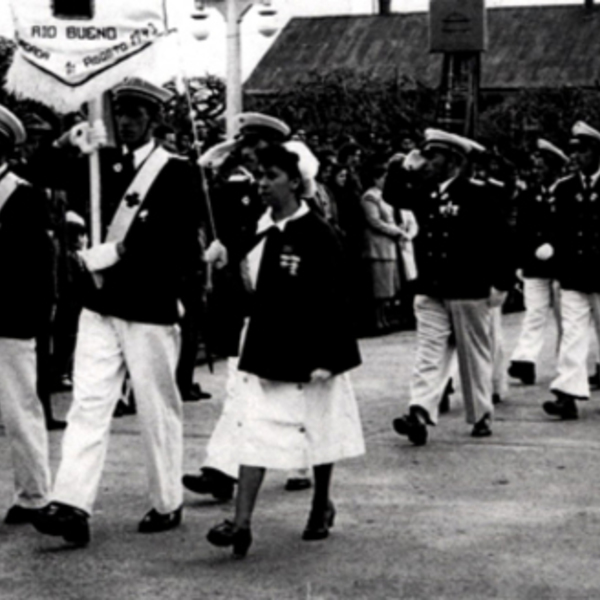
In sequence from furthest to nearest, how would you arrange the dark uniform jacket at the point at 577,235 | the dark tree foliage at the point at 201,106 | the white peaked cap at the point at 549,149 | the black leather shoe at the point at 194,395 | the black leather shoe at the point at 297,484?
the dark tree foliage at the point at 201,106, the white peaked cap at the point at 549,149, the black leather shoe at the point at 194,395, the dark uniform jacket at the point at 577,235, the black leather shoe at the point at 297,484

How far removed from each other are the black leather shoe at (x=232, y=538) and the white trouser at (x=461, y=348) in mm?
3784

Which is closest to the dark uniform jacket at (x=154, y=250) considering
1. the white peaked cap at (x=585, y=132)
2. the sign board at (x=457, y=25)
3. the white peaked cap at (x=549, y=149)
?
the white peaked cap at (x=585, y=132)

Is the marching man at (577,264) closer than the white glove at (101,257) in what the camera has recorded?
No

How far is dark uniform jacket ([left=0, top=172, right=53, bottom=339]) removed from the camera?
351 inches

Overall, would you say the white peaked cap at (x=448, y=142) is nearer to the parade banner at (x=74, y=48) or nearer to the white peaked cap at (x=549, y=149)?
the parade banner at (x=74, y=48)

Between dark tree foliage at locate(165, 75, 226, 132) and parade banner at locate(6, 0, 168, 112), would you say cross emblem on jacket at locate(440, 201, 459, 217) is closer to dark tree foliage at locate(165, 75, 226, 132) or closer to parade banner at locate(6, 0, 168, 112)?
parade banner at locate(6, 0, 168, 112)

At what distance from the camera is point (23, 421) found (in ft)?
29.3

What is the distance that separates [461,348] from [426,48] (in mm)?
79553

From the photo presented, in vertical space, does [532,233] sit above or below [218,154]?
below

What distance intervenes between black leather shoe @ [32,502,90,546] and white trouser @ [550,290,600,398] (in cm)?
533

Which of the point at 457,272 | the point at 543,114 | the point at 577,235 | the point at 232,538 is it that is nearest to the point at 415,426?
the point at 457,272

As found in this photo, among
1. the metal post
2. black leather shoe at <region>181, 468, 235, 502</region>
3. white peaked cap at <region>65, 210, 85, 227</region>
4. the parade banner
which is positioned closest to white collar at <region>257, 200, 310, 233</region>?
the parade banner

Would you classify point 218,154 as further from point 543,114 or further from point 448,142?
point 543,114

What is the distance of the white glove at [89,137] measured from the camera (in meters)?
8.85
